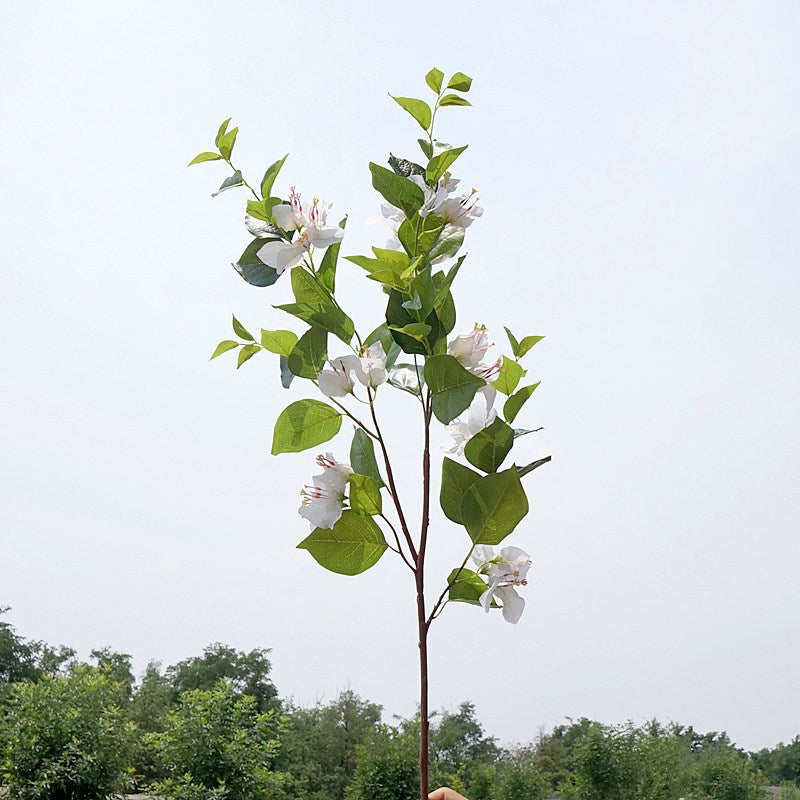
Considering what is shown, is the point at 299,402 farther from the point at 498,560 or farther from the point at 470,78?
the point at 470,78

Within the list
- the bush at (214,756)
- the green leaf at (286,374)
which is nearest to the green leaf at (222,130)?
the green leaf at (286,374)

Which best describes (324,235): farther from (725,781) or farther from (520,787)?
(725,781)

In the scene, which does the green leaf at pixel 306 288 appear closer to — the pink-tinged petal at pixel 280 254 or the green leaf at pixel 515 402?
the pink-tinged petal at pixel 280 254

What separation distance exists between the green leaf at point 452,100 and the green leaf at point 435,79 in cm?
2

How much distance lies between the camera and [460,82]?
1.19 meters

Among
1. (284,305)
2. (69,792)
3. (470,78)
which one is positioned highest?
(470,78)

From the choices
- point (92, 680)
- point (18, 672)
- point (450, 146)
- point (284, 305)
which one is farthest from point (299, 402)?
point (18, 672)

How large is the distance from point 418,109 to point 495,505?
0.55m

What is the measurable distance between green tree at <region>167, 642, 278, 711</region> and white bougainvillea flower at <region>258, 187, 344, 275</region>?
39.2 ft

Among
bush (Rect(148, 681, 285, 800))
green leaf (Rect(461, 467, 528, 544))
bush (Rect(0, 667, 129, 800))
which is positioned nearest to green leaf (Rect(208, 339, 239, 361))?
green leaf (Rect(461, 467, 528, 544))

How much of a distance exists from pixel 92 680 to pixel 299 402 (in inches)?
206

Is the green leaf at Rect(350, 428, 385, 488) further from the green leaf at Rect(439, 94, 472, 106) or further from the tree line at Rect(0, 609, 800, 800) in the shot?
the tree line at Rect(0, 609, 800, 800)

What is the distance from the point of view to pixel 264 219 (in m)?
1.17

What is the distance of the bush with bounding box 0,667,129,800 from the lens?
208 inches
